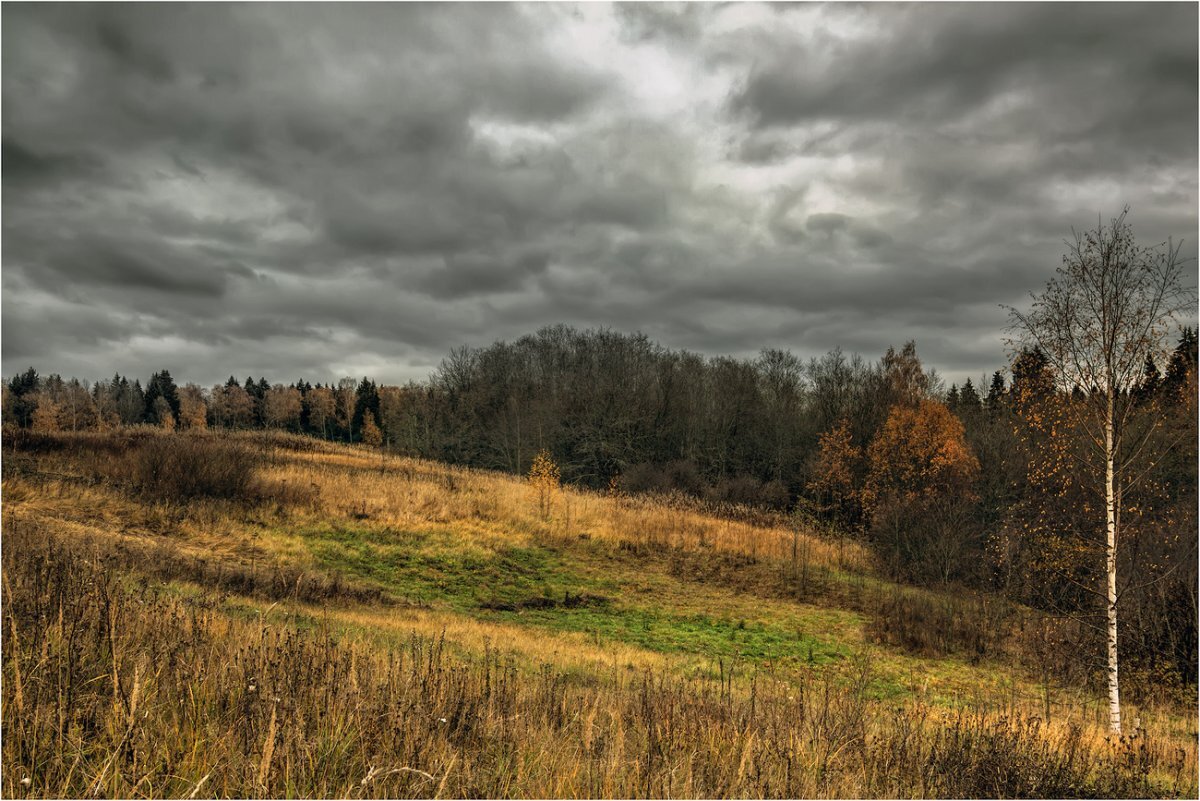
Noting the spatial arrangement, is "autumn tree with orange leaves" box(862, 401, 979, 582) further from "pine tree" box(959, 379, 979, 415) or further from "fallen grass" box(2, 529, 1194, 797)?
"fallen grass" box(2, 529, 1194, 797)

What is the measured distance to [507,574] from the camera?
23391 millimetres

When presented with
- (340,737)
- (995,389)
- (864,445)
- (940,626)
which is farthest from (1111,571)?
(995,389)

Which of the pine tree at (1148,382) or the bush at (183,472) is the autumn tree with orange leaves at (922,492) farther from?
the bush at (183,472)

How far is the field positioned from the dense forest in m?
2.74

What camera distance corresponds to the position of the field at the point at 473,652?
3719 millimetres

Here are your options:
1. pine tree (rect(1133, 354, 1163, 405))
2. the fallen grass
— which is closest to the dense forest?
pine tree (rect(1133, 354, 1163, 405))

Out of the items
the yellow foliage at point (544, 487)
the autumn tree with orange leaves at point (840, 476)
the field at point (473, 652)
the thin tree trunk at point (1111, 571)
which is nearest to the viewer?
the field at point (473, 652)

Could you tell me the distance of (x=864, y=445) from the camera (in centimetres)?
5266

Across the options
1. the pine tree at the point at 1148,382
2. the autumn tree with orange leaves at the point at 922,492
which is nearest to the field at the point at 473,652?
the autumn tree with orange leaves at the point at 922,492

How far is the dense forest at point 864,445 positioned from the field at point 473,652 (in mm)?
2743

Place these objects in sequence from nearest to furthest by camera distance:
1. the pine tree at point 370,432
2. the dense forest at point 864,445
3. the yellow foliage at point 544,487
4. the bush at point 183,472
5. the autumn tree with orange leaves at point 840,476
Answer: the dense forest at point 864,445 < the bush at point 183,472 < the yellow foliage at point 544,487 < the autumn tree with orange leaves at point 840,476 < the pine tree at point 370,432

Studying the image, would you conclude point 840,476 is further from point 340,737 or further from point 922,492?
point 340,737

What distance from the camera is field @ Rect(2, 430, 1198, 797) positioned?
3719 millimetres

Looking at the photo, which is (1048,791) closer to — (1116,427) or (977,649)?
(1116,427)
